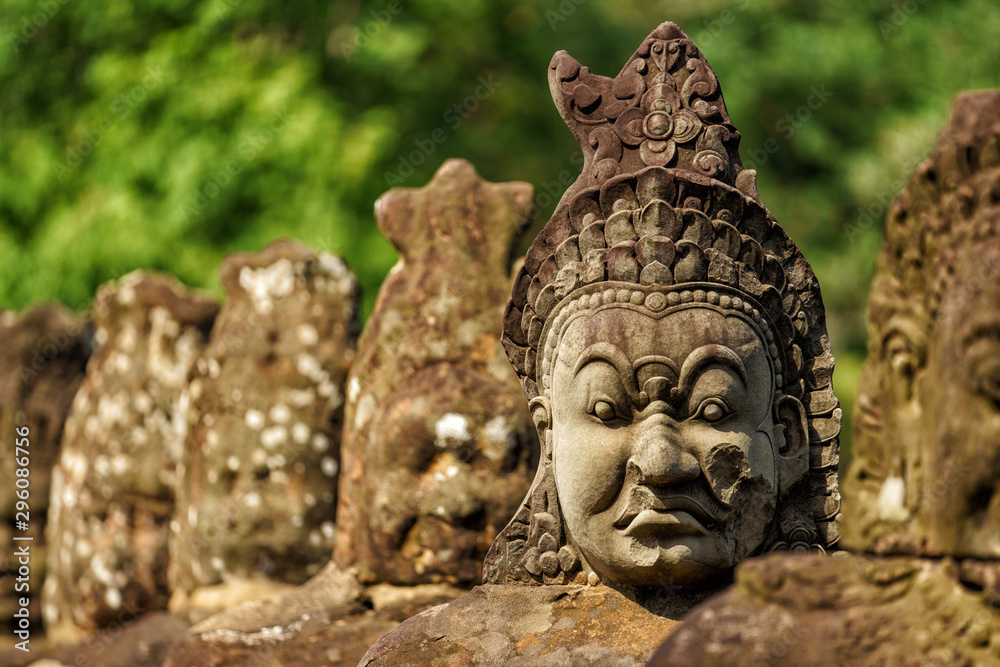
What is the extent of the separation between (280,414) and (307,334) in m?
0.42

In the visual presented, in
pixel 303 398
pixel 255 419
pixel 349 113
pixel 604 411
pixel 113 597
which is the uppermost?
pixel 349 113

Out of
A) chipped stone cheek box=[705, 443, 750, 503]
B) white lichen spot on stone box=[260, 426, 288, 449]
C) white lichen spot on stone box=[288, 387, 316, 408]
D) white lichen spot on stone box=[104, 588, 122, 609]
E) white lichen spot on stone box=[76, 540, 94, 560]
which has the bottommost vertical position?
white lichen spot on stone box=[104, 588, 122, 609]

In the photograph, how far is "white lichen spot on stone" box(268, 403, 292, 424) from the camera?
224 inches

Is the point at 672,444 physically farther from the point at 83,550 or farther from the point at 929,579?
the point at 83,550

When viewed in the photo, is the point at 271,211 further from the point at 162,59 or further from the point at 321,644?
the point at 321,644

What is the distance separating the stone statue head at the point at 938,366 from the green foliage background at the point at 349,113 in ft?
19.9

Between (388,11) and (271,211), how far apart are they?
8.25ft

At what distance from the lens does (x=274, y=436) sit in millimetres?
5684

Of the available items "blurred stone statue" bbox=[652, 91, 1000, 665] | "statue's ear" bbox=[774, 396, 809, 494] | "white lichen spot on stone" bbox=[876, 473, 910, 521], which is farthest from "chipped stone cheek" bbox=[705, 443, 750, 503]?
"white lichen spot on stone" bbox=[876, 473, 910, 521]

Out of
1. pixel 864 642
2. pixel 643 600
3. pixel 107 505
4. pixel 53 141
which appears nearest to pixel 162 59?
pixel 53 141

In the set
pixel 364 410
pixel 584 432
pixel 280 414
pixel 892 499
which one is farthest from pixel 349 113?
pixel 584 432

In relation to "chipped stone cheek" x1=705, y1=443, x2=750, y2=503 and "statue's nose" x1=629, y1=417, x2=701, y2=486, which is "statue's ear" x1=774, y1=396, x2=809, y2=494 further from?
"statue's nose" x1=629, y1=417, x2=701, y2=486

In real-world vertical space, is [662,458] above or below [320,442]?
below

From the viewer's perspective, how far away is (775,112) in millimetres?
13445
